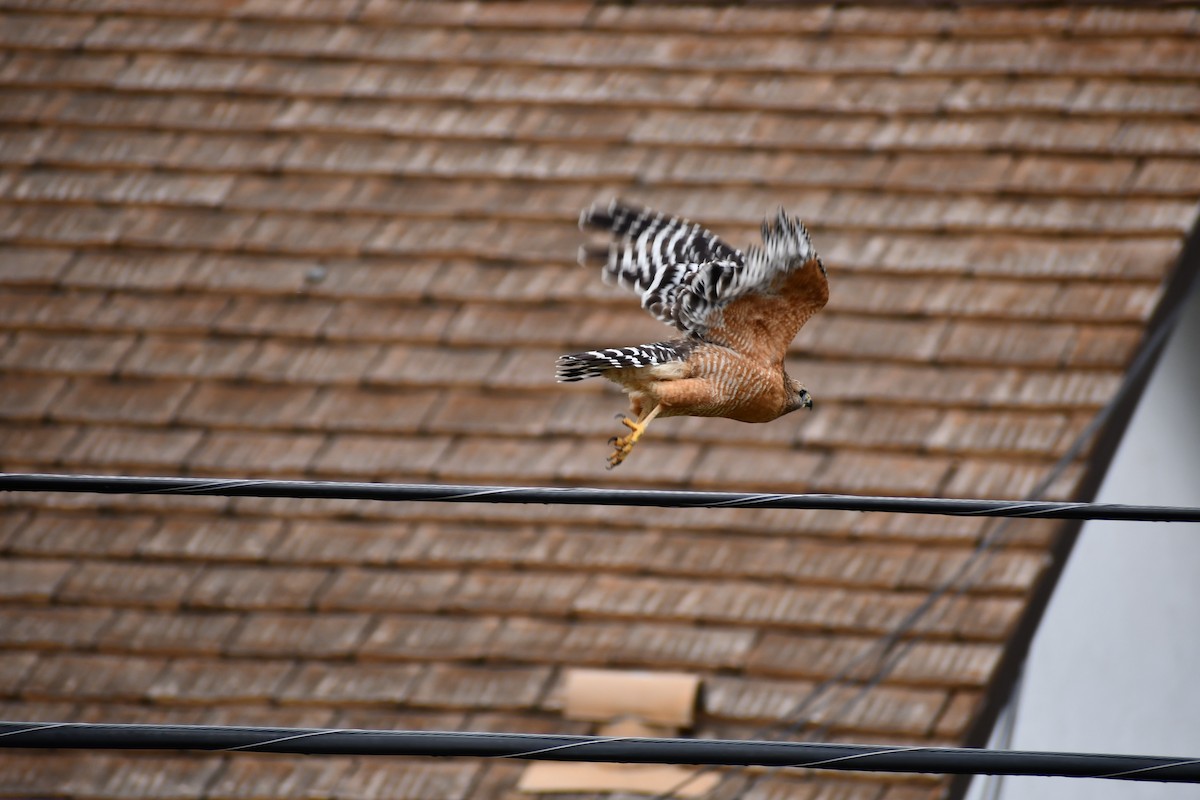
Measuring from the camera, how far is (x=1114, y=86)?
6.05 metres

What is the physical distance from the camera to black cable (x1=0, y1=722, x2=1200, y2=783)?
247 cm

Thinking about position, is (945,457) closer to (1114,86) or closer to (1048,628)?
Answer: (1048,628)

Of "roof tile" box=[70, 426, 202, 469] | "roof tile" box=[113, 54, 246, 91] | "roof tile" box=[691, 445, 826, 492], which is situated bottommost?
"roof tile" box=[691, 445, 826, 492]

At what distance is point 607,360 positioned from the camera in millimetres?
3775

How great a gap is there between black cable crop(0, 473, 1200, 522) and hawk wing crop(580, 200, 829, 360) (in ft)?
4.49

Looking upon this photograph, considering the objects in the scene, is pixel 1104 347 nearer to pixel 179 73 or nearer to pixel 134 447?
pixel 134 447

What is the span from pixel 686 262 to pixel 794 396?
0.50 m

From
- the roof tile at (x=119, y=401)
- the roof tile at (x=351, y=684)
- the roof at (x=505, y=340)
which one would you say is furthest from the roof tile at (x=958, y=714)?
the roof tile at (x=119, y=401)

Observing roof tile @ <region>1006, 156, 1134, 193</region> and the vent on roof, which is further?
roof tile @ <region>1006, 156, 1134, 193</region>

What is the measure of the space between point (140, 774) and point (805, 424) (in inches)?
97.2

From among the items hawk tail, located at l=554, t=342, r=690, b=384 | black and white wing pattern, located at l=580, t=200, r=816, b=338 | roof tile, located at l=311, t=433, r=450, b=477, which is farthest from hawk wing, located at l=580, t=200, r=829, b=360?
roof tile, located at l=311, t=433, r=450, b=477

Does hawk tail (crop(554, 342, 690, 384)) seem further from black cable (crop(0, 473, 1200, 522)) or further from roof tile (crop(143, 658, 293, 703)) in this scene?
roof tile (crop(143, 658, 293, 703))

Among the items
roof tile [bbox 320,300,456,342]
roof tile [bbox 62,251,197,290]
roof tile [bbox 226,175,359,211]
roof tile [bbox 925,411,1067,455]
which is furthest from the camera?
roof tile [bbox 226,175,359,211]

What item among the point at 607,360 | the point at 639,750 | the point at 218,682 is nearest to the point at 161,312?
the point at 218,682
